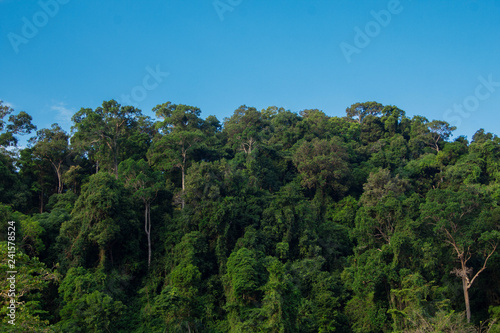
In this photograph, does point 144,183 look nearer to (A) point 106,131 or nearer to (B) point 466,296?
(A) point 106,131

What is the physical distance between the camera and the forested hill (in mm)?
16062

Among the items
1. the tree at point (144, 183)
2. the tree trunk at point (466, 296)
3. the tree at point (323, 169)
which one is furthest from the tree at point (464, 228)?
the tree at point (144, 183)

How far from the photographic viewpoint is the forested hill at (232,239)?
16.1 meters

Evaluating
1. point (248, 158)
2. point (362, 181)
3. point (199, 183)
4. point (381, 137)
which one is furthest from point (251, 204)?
point (381, 137)

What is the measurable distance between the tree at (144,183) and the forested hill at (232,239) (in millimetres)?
89

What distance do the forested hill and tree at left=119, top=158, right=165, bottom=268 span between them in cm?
9

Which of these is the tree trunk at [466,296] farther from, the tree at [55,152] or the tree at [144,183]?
the tree at [55,152]

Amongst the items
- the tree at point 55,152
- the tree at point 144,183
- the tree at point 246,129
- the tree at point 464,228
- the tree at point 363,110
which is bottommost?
the tree at point 464,228

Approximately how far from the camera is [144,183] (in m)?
21.9

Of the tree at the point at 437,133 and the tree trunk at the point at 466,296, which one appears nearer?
the tree trunk at the point at 466,296

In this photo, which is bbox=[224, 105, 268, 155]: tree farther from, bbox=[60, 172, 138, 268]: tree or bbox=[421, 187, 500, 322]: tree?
bbox=[421, 187, 500, 322]: tree

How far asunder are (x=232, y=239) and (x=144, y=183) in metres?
6.04

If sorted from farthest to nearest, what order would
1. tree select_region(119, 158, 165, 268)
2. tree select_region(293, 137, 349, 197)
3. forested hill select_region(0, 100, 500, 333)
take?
tree select_region(293, 137, 349, 197), tree select_region(119, 158, 165, 268), forested hill select_region(0, 100, 500, 333)

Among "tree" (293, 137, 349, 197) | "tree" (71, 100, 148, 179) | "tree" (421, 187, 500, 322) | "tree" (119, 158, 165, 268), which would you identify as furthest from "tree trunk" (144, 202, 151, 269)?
"tree" (421, 187, 500, 322)
